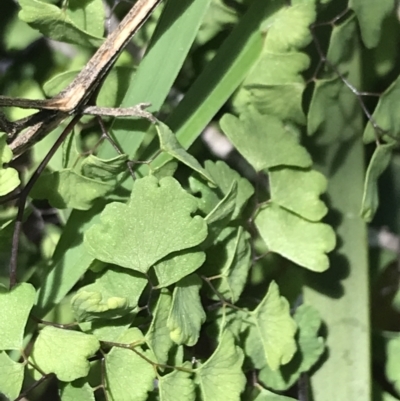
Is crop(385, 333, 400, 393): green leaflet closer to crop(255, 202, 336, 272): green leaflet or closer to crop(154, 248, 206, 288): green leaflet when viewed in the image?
crop(255, 202, 336, 272): green leaflet

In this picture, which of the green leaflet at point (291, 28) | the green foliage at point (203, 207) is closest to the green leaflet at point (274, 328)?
the green foliage at point (203, 207)

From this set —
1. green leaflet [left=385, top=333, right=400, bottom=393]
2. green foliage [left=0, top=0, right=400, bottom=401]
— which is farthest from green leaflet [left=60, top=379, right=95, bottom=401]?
green leaflet [left=385, top=333, right=400, bottom=393]

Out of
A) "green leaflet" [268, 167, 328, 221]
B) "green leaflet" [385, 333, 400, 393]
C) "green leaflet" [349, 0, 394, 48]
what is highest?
"green leaflet" [349, 0, 394, 48]

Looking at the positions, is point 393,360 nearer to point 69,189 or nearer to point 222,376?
point 222,376

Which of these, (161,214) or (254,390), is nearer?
(161,214)

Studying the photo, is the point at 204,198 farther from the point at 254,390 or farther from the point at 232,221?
the point at 254,390

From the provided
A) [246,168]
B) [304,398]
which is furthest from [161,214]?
[304,398]

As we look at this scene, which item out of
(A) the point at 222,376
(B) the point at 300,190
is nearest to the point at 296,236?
(B) the point at 300,190
